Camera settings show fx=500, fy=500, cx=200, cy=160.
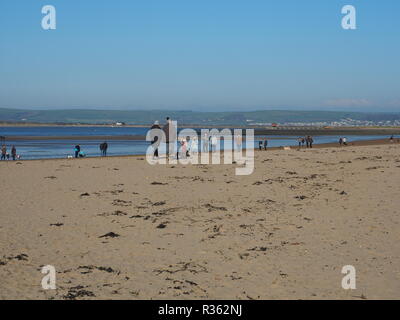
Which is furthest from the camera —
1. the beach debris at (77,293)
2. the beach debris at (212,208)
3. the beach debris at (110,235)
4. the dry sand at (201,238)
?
the beach debris at (212,208)

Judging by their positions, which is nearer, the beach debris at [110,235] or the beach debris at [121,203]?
the beach debris at [110,235]

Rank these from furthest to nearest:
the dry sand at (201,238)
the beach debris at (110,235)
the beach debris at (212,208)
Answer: the beach debris at (212,208) < the beach debris at (110,235) < the dry sand at (201,238)

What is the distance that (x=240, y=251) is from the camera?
801 centimetres

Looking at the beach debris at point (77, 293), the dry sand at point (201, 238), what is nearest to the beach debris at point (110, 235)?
the dry sand at point (201, 238)

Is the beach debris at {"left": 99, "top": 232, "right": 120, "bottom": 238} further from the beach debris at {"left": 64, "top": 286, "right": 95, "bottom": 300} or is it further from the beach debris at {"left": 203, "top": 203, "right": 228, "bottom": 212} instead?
the beach debris at {"left": 203, "top": 203, "right": 228, "bottom": 212}

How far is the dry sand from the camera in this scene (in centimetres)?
639

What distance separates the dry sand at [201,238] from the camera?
21.0 ft

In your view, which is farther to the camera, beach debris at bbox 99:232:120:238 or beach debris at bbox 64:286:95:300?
beach debris at bbox 99:232:120:238

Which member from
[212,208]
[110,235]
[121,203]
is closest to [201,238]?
[110,235]

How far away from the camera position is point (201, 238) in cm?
886

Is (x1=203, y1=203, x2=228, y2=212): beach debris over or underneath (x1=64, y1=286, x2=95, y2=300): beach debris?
over

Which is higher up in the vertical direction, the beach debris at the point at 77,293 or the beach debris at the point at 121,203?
the beach debris at the point at 121,203

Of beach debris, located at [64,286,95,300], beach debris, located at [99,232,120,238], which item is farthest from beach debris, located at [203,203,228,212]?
beach debris, located at [64,286,95,300]

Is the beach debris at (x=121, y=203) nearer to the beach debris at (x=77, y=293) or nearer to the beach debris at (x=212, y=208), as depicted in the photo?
the beach debris at (x=212, y=208)
